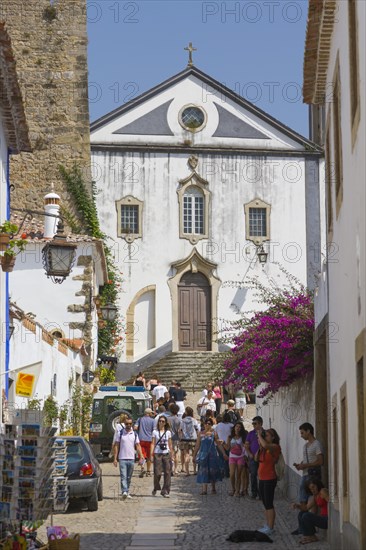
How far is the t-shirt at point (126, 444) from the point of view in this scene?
18938 millimetres

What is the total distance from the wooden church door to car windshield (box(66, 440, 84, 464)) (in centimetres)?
2271

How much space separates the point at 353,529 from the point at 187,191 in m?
30.9

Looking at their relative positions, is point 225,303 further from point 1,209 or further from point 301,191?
point 1,209

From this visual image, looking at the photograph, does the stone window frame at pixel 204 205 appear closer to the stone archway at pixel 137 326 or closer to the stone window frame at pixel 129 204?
the stone window frame at pixel 129 204

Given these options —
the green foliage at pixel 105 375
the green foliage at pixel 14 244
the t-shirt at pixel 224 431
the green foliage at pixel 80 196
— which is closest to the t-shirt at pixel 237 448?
the t-shirt at pixel 224 431

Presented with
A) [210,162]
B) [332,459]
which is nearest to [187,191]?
[210,162]

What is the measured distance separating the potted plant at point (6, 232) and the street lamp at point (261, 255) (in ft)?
86.7

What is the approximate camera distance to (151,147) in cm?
4050

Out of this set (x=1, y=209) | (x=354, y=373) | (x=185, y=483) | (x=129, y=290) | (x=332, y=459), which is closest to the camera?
(x=354, y=373)

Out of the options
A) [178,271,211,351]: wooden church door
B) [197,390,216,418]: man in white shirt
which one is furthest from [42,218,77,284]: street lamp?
[178,271,211,351]: wooden church door

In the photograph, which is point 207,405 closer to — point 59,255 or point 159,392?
point 159,392

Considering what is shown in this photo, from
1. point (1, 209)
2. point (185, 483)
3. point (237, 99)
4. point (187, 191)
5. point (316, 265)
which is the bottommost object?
point (185, 483)

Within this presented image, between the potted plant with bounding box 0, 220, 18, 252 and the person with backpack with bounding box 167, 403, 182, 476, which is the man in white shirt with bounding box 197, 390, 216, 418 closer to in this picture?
the person with backpack with bounding box 167, 403, 182, 476

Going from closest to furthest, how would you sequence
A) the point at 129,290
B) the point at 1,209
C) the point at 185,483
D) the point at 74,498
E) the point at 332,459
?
the point at 332,459
the point at 1,209
the point at 74,498
the point at 185,483
the point at 129,290
